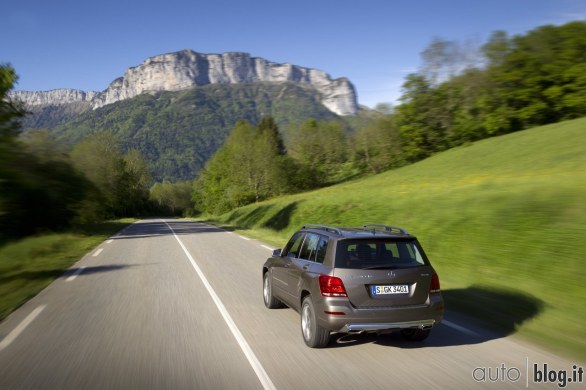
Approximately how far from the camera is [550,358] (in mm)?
5559

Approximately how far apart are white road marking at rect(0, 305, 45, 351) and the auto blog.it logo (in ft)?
19.5

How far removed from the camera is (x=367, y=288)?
582 centimetres

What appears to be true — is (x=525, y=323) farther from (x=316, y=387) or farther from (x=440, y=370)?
(x=316, y=387)

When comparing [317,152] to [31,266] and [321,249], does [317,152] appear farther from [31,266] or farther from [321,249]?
[321,249]

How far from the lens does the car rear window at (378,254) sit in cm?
602

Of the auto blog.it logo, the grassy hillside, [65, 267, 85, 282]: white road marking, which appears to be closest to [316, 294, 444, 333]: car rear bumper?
the auto blog.it logo

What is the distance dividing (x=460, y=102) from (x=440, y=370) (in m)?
53.8

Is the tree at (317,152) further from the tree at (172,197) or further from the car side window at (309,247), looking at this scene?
the car side window at (309,247)

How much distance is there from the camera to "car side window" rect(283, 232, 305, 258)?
24.7ft

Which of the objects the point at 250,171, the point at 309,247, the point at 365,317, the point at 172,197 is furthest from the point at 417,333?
the point at 172,197

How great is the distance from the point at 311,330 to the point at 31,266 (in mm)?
11690

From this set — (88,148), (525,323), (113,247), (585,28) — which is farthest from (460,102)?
(525,323)

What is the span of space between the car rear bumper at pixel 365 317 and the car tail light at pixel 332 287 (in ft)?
0.22

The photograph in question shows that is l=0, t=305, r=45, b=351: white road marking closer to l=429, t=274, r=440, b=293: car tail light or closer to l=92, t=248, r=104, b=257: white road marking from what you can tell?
l=429, t=274, r=440, b=293: car tail light
